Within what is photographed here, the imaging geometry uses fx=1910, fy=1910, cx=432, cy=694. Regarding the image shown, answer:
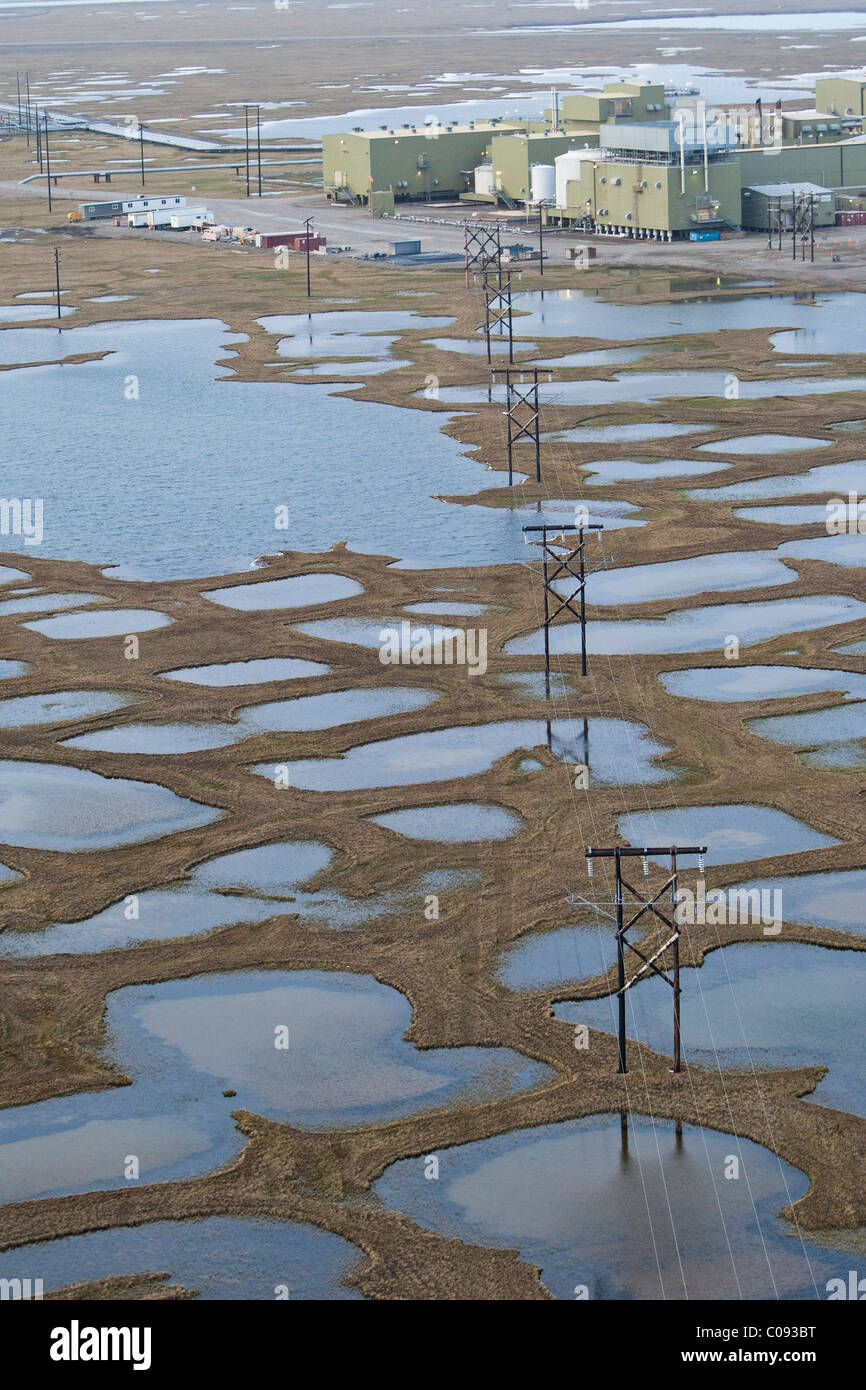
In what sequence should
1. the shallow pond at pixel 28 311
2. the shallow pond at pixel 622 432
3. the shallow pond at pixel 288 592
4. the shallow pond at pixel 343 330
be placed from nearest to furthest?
the shallow pond at pixel 288 592 → the shallow pond at pixel 622 432 → the shallow pond at pixel 343 330 → the shallow pond at pixel 28 311

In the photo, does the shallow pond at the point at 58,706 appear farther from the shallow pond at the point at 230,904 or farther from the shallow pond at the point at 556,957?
the shallow pond at the point at 556,957

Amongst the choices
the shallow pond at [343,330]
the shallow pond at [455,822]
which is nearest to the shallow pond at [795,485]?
the shallow pond at [455,822]

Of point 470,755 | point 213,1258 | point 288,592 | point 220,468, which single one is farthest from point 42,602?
point 213,1258

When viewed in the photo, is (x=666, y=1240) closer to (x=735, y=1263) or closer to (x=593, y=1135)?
(x=735, y=1263)

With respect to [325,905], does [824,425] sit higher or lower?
higher

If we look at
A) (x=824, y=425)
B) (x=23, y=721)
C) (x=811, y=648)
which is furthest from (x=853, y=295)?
(x=23, y=721)
